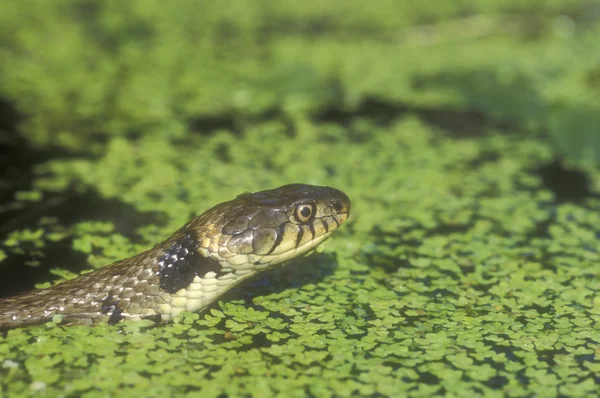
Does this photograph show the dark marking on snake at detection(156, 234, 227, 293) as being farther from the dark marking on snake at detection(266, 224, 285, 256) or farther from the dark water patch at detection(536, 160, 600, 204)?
the dark water patch at detection(536, 160, 600, 204)

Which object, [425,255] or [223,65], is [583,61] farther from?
[425,255]

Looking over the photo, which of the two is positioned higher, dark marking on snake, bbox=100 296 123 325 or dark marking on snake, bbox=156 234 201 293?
dark marking on snake, bbox=156 234 201 293

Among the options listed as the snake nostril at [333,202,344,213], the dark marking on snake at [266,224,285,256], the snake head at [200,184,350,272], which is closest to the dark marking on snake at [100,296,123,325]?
the snake head at [200,184,350,272]

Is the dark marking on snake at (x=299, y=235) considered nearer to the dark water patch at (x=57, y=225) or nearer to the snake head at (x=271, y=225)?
the snake head at (x=271, y=225)

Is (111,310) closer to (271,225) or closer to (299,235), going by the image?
(271,225)

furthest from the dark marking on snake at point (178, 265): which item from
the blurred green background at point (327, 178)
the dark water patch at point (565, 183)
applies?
the dark water patch at point (565, 183)

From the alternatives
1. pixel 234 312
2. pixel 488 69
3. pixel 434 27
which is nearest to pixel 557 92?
pixel 488 69

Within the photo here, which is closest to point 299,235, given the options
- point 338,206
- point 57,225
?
point 338,206

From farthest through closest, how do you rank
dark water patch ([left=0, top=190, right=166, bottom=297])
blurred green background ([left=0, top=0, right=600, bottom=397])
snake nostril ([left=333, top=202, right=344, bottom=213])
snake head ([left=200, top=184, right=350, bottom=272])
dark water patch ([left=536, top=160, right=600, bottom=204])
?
dark water patch ([left=536, top=160, right=600, bottom=204]) → dark water patch ([left=0, top=190, right=166, bottom=297]) → snake nostril ([left=333, top=202, right=344, bottom=213]) → snake head ([left=200, top=184, right=350, bottom=272]) → blurred green background ([left=0, top=0, right=600, bottom=397])
